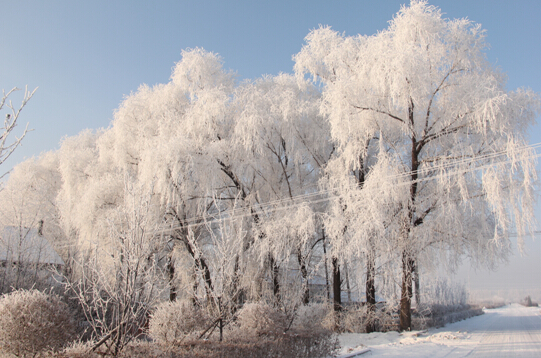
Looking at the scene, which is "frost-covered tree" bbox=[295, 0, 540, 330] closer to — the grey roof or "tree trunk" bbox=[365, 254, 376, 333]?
"tree trunk" bbox=[365, 254, 376, 333]

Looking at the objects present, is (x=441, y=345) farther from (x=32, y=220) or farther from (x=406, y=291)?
(x=32, y=220)

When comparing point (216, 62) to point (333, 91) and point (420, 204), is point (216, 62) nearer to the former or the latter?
point (333, 91)

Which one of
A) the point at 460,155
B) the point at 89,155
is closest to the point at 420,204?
the point at 460,155

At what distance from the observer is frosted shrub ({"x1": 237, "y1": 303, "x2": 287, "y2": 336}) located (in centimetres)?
672

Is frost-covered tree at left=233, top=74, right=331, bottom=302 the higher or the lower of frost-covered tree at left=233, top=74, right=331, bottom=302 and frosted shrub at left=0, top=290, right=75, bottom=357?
the higher

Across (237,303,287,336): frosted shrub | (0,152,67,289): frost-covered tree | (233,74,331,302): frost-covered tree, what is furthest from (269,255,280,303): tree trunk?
(0,152,67,289): frost-covered tree

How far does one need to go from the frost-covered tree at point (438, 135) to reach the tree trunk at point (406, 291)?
0.03m

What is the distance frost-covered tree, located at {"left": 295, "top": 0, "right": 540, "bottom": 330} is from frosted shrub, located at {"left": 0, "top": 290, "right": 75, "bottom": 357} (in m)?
7.89

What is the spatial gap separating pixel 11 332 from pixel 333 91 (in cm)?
1030

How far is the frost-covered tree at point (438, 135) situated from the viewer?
9.74 metres

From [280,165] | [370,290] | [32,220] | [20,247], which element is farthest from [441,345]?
[32,220]

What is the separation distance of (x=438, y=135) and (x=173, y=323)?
31.3ft

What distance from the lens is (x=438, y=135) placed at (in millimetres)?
11297

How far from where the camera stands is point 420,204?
37.8ft
